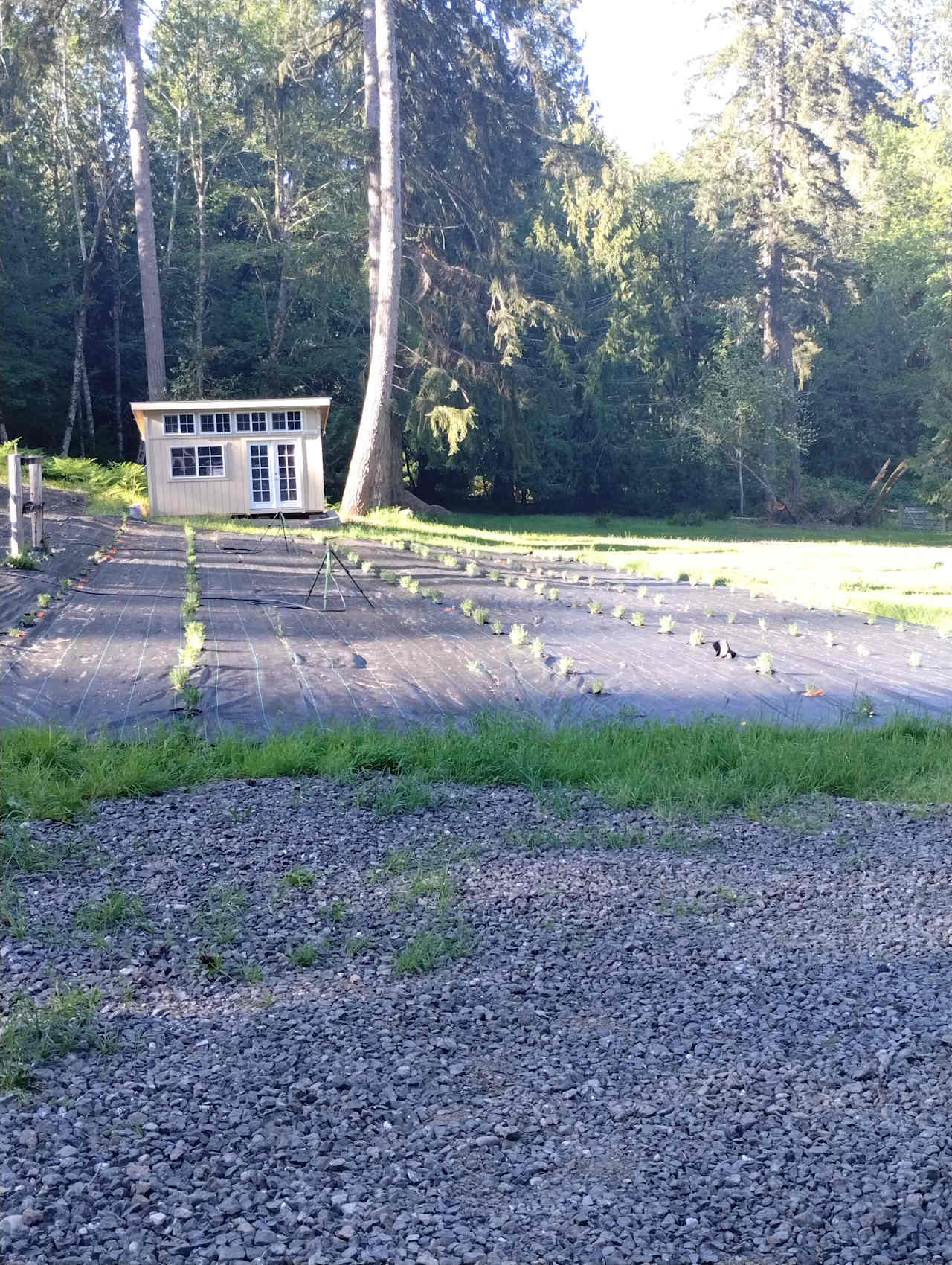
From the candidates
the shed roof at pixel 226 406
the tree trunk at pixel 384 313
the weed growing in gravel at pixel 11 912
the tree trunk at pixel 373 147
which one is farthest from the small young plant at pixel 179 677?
the tree trunk at pixel 373 147

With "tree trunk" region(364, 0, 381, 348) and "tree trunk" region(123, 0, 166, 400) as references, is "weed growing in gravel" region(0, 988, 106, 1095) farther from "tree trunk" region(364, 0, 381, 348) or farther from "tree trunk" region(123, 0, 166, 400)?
"tree trunk" region(123, 0, 166, 400)

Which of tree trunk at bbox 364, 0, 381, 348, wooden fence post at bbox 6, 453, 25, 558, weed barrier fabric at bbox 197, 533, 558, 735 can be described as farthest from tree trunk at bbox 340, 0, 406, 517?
weed barrier fabric at bbox 197, 533, 558, 735

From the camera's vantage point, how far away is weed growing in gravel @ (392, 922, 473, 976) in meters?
3.55

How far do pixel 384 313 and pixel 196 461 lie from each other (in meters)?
4.72

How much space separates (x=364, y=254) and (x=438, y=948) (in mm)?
26241

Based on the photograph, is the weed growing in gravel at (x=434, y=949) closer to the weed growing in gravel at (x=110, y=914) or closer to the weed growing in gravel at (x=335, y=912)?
the weed growing in gravel at (x=335, y=912)

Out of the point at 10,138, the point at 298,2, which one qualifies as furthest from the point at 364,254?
the point at 10,138

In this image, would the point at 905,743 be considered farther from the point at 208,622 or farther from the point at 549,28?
the point at 549,28

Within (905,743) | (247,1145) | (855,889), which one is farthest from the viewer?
(905,743)

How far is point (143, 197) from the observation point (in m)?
25.5

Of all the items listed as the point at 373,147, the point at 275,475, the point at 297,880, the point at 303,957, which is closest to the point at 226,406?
the point at 275,475

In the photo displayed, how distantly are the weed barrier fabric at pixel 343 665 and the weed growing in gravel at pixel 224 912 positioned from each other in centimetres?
198

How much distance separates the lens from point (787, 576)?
1539 centimetres

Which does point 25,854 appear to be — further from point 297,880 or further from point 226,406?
point 226,406
